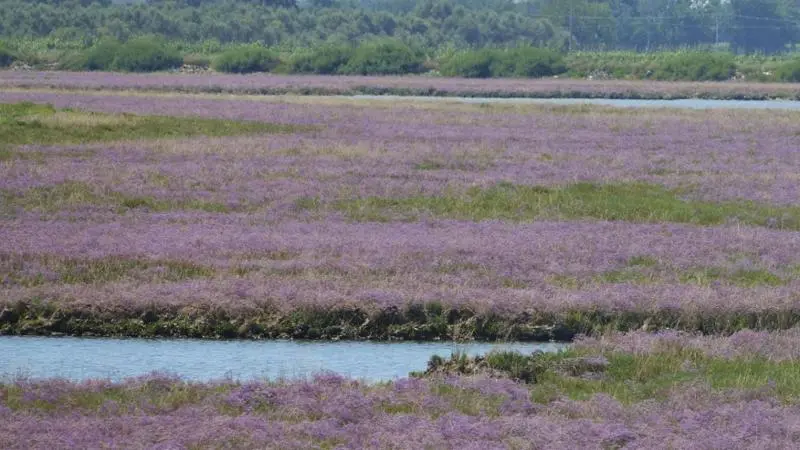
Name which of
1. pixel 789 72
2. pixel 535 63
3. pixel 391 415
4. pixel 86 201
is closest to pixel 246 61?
pixel 535 63

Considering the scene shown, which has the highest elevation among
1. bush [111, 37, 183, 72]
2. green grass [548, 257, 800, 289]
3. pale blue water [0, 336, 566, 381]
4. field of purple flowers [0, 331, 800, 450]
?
field of purple flowers [0, 331, 800, 450]

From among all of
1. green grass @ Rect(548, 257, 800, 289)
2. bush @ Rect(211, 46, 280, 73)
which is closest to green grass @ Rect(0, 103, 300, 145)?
green grass @ Rect(548, 257, 800, 289)

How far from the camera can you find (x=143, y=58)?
109 meters

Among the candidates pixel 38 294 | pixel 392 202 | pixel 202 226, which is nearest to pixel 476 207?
pixel 392 202

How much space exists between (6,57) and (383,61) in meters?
29.9

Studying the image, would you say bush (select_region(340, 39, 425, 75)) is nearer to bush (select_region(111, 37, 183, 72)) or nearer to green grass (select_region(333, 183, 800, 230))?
bush (select_region(111, 37, 183, 72))

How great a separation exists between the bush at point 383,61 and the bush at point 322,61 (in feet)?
2.77

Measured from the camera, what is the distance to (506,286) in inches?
813

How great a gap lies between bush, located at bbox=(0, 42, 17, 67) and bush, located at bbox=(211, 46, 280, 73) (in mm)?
16046

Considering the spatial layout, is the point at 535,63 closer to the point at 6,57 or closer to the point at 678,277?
the point at 6,57

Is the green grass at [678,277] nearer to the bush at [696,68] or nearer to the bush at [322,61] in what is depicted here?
the bush at [696,68]

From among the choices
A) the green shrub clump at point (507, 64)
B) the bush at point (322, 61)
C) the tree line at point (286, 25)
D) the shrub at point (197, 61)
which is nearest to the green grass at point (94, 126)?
the bush at point (322, 61)

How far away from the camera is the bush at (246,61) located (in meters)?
111

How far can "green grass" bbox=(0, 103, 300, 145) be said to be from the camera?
1580 inches
